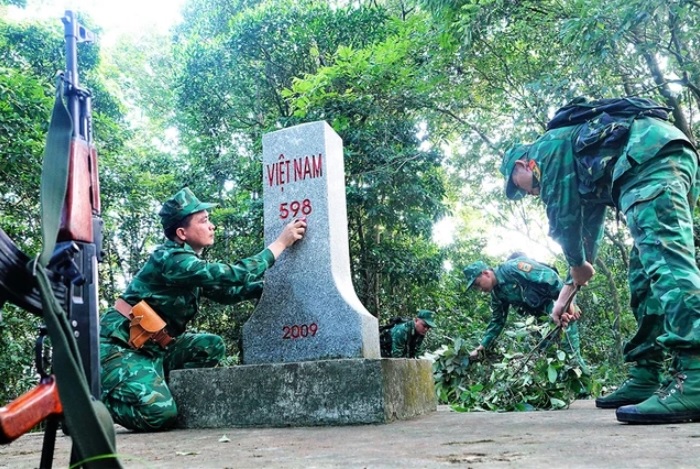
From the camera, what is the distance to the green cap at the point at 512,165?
312 centimetres

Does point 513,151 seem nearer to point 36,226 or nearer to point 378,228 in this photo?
point 378,228

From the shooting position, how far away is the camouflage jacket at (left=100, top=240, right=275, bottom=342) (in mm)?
3264

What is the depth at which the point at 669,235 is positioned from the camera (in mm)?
2375

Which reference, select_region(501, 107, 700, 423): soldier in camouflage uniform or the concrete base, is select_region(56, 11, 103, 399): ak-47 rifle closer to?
the concrete base

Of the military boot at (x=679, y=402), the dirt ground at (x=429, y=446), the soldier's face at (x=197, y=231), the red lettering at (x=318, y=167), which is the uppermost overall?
the red lettering at (x=318, y=167)

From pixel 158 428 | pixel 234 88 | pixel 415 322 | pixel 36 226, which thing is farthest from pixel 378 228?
pixel 158 428

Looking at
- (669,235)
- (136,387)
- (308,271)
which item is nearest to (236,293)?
(308,271)

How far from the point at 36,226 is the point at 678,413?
8.72 meters

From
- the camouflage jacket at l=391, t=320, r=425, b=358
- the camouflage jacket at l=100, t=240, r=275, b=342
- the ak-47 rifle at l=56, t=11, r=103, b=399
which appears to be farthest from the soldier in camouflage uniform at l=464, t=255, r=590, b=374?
the ak-47 rifle at l=56, t=11, r=103, b=399

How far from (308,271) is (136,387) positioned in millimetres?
1177

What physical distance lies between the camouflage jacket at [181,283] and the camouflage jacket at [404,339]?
3.69m

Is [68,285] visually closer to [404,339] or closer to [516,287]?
[516,287]

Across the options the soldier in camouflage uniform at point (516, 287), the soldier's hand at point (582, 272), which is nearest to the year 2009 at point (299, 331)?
the soldier's hand at point (582, 272)

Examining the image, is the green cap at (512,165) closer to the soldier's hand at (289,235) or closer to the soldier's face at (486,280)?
the soldier's hand at (289,235)
